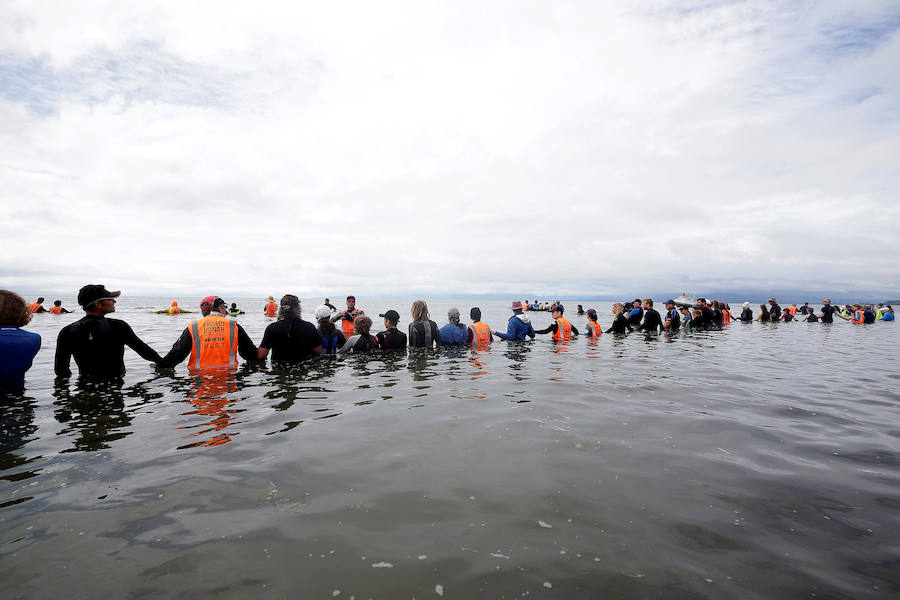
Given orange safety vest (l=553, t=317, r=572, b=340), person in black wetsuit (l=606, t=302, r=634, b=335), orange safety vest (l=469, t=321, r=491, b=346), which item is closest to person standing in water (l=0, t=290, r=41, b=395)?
orange safety vest (l=469, t=321, r=491, b=346)

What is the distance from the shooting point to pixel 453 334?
558 inches

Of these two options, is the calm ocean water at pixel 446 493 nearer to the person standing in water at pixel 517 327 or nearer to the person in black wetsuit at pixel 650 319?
the person standing in water at pixel 517 327

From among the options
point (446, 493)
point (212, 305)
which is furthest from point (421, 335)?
point (446, 493)

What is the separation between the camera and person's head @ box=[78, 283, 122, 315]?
7.09m

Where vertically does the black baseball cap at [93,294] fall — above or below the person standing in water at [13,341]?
above

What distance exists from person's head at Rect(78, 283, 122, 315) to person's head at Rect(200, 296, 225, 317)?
1.60m

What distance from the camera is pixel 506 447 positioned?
17.6 ft

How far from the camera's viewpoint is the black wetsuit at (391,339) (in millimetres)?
12453

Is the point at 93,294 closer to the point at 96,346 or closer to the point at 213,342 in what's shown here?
the point at 96,346

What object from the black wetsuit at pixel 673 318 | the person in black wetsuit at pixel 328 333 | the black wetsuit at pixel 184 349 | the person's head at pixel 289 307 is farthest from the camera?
the black wetsuit at pixel 673 318

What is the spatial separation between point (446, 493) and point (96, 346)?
24.6 feet

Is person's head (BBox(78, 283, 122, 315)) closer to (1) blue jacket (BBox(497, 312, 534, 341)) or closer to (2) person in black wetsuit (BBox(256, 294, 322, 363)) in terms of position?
(2) person in black wetsuit (BBox(256, 294, 322, 363))

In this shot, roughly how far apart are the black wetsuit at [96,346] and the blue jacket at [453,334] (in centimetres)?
823

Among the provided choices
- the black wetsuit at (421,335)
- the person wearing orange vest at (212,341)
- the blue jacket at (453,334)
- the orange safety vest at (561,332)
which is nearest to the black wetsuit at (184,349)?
the person wearing orange vest at (212,341)
